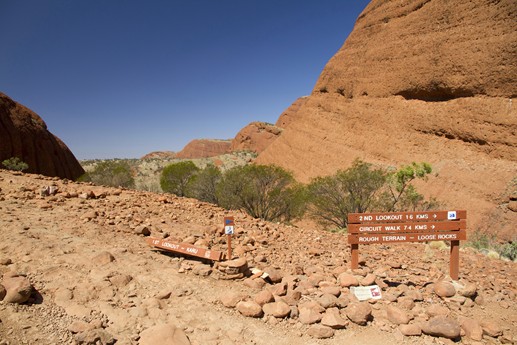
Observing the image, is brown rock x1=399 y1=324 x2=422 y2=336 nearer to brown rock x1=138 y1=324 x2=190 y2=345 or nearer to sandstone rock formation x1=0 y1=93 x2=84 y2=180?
brown rock x1=138 y1=324 x2=190 y2=345

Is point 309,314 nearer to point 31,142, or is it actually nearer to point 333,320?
point 333,320

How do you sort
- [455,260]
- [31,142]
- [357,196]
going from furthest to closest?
1. [31,142]
2. [357,196]
3. [455,260]

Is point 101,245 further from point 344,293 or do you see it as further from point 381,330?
point 381,330

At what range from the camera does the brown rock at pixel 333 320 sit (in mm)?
4539

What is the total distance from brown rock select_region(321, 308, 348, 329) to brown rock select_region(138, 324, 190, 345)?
192 centimetres

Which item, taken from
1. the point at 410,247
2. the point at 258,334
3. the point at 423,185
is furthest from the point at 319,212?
the point at 258,334

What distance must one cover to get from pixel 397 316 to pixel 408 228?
6.74ft

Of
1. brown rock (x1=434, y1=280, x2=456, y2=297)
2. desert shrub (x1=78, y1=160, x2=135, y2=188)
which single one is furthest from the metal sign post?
desert shrub (x1=78, y1=160, x2=135, y2=188)

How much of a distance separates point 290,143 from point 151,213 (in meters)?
26.2

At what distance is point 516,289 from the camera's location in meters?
6.39

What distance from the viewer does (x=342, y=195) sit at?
1953cm

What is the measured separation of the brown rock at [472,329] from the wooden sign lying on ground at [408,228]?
182 cm

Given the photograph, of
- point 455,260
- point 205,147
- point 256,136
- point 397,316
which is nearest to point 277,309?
point 397,316

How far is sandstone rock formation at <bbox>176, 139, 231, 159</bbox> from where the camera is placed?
110 metres
